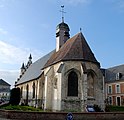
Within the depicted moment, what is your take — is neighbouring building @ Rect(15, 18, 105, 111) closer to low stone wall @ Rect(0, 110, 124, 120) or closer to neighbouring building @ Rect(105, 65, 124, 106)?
low stone wall @ Rect(0, 110, 124, 120)

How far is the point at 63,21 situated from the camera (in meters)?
30.5

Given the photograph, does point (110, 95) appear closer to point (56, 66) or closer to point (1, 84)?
point (56, 66)

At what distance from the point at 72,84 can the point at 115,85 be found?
21.7 meters

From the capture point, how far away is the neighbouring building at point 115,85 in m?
39.1

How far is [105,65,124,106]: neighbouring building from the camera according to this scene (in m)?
39.1

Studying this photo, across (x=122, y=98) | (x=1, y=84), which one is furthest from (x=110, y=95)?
(x=1, y=84)

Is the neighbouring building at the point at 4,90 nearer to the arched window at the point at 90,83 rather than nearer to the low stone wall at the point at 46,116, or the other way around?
→ the arched window at the point at 90,83

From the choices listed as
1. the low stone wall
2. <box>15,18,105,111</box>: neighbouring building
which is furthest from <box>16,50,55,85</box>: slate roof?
the low stone wall

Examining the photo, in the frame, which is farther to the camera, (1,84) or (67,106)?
(1,84)

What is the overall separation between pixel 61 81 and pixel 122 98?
21491 millimetres

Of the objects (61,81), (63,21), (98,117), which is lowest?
(98,117)

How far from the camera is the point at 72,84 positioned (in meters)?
21.4

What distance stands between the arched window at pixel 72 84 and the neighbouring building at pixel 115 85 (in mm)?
19856

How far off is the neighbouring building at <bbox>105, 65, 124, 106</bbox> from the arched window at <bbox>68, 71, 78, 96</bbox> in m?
19.9
